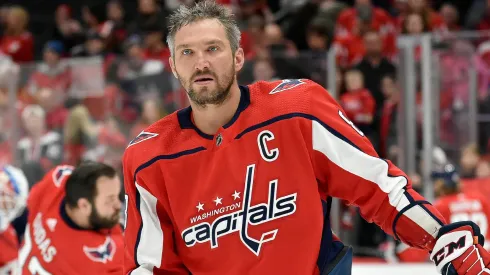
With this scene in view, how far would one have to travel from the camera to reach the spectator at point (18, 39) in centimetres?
811

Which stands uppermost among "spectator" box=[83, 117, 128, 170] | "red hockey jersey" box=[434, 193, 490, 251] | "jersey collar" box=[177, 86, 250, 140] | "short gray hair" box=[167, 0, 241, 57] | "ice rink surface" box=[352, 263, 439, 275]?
"short gray hair" box=[167, 0, 241, 57]

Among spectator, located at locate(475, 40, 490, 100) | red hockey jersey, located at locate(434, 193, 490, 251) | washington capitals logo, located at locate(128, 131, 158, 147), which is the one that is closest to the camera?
washington capitals logo, located at locate(128, 131, 158, 147)

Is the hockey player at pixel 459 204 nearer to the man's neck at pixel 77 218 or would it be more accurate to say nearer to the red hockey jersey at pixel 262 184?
the man's neck at pixel 77 218

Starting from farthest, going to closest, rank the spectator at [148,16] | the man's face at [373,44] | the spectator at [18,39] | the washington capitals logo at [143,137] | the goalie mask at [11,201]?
the spectator at [18,39], the spectator at [148,16], the man's face at [373,44], the goalie mask at [11,201], the washington capitals logo at [143,137]

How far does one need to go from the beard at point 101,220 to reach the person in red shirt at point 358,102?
2822 millimetres

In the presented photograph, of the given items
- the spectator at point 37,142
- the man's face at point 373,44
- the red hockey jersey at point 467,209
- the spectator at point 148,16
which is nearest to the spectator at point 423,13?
the man's face at point 373,44

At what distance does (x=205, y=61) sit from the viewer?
2111 mm

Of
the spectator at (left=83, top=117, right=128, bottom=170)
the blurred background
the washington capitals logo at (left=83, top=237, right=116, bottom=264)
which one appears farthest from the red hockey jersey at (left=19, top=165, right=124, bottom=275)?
the spectator at (left=83, top=117, right=128, bottom=170)

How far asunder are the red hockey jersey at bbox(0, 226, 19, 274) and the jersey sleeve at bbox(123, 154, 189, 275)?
1.27 meters

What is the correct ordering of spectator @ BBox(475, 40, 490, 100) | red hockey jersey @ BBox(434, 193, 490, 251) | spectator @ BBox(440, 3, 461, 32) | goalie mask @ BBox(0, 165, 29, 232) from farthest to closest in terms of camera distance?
spectator @ BBox(440, 3, 461, 32), spectator @ BBox(475, 40, 490, 100), red hockey jersey @ BBox(434, 193, 490, 251), goalie mask @ BBox(0, 165, 29, 232)

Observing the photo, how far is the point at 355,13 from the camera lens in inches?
262

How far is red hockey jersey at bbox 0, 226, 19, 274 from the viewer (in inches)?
133

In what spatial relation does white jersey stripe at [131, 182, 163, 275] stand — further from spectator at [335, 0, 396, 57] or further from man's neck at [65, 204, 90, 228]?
spectator at [335, 0, 396, 57]

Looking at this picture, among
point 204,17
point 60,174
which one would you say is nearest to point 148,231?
point 204,17
